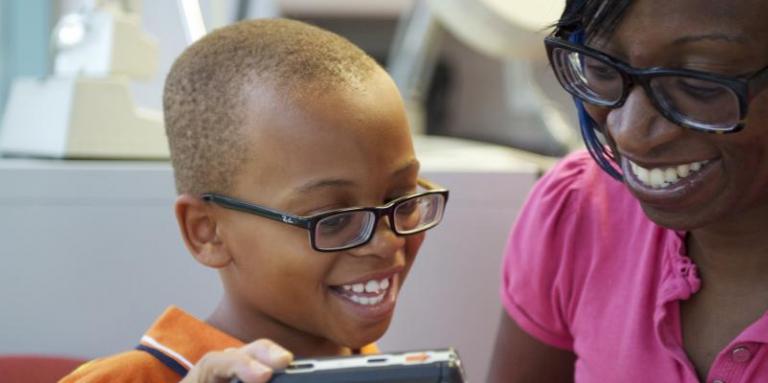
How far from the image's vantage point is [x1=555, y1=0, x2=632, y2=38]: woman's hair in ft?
2.75

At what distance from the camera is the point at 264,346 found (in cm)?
72

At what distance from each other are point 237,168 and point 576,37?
0.33m

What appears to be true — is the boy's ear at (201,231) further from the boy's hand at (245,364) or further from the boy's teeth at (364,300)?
the boy's hand at (245,364)

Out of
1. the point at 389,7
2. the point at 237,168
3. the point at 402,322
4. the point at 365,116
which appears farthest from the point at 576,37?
the point at 389,7

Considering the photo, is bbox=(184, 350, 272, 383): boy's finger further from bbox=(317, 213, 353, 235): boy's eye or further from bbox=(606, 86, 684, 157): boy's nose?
bbox=(606, 86, 684, 157): boy's nose

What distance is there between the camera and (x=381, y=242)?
0.96 m

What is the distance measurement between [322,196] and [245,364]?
0.26 metres

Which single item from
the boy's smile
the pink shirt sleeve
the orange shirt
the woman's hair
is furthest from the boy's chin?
the woman's hair

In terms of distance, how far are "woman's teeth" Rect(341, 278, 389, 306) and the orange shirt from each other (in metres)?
0.12

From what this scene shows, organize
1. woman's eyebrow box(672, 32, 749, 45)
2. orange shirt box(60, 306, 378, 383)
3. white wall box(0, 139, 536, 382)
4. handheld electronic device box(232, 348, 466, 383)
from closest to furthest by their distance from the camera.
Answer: handheld electronic device box(232, 348, 466, 383) → woman's eyebrow box(672, 32, 749, 45) → orange shirt box(60, 306, 378, 383) → white wall box(0, 139, 536, 382)

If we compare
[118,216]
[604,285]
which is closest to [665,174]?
[604,285]

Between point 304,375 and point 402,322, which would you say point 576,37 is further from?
point 402,322

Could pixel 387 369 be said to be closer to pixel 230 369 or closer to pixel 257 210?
pixel 230 369

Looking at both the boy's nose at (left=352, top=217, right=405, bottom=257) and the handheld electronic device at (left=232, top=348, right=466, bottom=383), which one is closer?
the handheld electronic device at (left=232, top=348, right=466, bottom=383)
